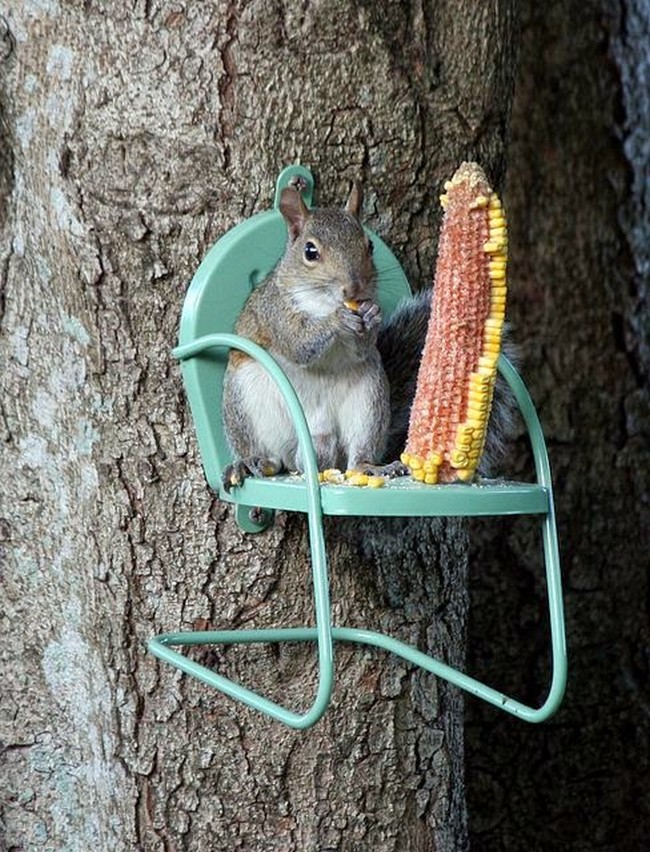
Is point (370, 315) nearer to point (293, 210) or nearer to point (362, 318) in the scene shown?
point (362, 318)

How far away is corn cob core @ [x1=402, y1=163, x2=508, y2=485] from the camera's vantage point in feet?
4.48

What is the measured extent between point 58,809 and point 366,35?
1.01 meters

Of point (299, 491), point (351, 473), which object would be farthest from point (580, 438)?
point (299, 491)

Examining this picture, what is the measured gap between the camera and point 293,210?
152cm

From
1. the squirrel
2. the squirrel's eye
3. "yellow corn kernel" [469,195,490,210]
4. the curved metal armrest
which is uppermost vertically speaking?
"yellow corn kernel" [469,195,490,210]

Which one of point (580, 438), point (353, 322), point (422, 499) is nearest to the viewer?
point (422, 499)

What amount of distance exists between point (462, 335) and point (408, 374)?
0.26m

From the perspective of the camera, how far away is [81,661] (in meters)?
1.68

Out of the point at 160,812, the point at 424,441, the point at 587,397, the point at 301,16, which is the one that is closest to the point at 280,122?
the point at 301,16

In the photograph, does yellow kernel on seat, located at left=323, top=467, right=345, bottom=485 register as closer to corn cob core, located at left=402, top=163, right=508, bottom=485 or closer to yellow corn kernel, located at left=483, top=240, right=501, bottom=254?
corn cob core, located at left=402, top=163, right=508, bottom=485

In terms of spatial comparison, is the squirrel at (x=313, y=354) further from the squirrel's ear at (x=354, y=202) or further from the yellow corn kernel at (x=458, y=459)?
the yellow corn kernel at (x=458, y=459)

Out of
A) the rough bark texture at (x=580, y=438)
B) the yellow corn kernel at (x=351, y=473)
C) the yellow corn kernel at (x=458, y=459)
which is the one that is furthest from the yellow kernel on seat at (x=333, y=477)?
the rough bark texture at (x=580, y=438)

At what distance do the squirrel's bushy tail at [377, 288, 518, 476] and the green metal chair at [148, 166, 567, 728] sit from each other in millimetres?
45

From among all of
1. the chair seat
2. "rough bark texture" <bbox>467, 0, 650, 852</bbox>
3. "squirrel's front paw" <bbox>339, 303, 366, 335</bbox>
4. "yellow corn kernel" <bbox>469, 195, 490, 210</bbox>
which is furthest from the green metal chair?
"rough bark texture" <bbox>467, 0, 650, 852</bbox>
